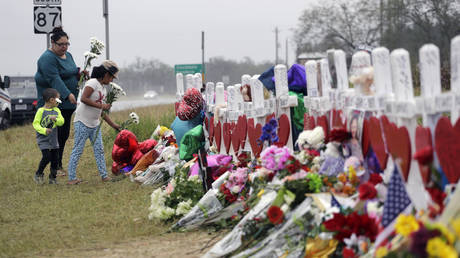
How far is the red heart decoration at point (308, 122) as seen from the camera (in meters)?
5.13

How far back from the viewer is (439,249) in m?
2.73

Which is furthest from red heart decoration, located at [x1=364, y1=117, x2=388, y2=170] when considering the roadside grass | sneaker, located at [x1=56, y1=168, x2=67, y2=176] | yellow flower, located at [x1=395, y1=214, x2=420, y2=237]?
sneaker, located at [x1=56, y1=168, x2=67, y2=176]

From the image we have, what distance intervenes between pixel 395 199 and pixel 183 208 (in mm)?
2658

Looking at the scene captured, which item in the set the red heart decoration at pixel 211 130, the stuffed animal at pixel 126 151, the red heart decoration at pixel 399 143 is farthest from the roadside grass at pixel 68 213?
the red heart decoration at pixel 399 143

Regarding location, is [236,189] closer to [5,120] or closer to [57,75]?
[57,75]

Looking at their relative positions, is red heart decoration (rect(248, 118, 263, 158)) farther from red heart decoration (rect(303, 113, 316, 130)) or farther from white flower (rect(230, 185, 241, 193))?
red heart decoration (rect(303, 113, 316, 130))

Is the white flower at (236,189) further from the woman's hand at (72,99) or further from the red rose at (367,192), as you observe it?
the woman's hand at (72,99)

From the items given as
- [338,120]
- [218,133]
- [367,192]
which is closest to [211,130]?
[218,133]

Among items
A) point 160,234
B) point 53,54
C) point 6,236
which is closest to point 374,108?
point 160,234

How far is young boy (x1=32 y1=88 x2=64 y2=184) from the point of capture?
8648 mm

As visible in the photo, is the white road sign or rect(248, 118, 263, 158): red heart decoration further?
the white road sign

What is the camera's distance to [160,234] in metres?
5.53

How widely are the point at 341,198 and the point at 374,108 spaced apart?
58cm

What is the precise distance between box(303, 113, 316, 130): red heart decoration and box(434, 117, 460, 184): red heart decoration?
169 cm
